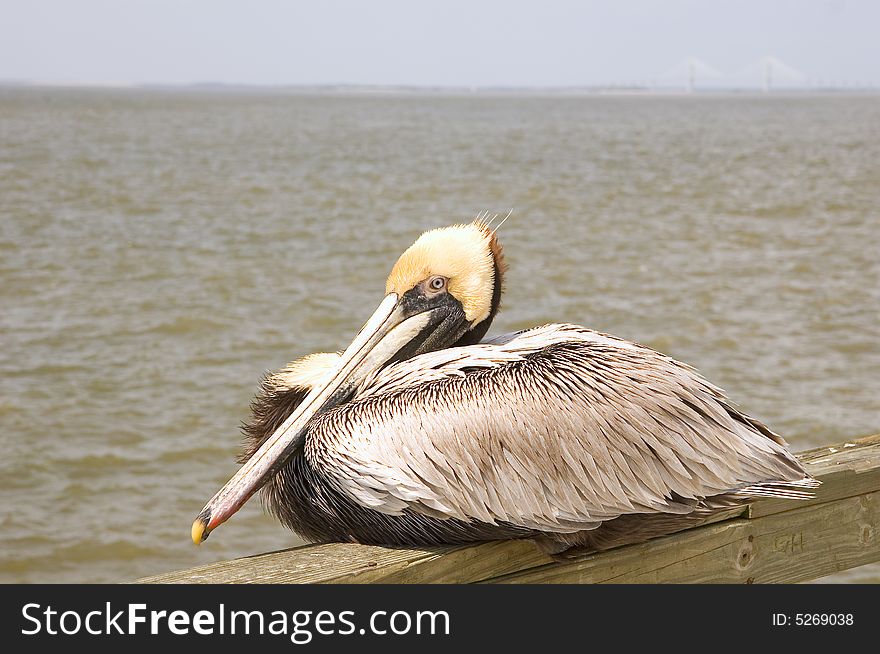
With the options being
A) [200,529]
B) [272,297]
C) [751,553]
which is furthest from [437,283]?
[272,297]

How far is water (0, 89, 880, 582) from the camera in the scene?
233 inches

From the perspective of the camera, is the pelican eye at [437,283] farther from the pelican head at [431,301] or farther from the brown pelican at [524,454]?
the brown pelican at [524,454]

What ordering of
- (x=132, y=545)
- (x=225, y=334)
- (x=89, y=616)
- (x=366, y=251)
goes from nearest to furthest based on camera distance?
1. (x=89, y=616)
2. (x=132, y=545)
3. (x=225, y=334)
4. (x=366, y=251)

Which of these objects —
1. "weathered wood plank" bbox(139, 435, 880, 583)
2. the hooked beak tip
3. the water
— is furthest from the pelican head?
the water

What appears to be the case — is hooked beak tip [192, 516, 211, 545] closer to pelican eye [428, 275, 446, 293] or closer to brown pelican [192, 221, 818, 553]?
brown pelican [192, 221, 818, 553]

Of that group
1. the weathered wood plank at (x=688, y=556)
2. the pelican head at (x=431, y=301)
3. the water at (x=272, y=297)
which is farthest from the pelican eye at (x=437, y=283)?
the water at (x=272, y=297)

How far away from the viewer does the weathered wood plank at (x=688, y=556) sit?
1.73 m

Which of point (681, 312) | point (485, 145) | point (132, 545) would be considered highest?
point (485, 145)

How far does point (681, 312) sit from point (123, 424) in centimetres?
514

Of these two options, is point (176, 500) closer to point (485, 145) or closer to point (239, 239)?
point (239, 239)

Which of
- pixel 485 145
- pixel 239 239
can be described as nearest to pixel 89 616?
pixel 239 239

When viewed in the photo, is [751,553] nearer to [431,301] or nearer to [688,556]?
[688,556]

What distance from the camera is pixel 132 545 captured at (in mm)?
5375

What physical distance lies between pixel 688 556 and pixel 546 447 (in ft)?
1.10
